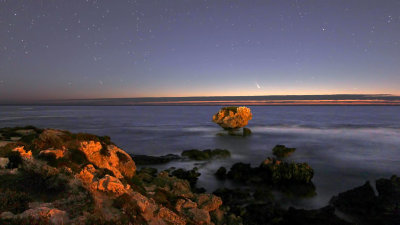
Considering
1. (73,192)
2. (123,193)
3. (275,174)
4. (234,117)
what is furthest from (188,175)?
(234,117)

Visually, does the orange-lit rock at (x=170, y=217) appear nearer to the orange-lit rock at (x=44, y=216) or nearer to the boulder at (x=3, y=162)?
the orange-lit rock at (x=44, y=216)

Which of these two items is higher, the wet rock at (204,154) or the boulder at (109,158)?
the boulder at (109,158)

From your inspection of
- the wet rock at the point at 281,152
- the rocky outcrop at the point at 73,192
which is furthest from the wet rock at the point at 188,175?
the wet rock at the point at 281,152

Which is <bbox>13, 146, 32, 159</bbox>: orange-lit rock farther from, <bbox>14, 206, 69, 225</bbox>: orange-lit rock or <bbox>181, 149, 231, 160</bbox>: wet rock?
<bbox>181, 149, 231, 160</bbox>: wet rock

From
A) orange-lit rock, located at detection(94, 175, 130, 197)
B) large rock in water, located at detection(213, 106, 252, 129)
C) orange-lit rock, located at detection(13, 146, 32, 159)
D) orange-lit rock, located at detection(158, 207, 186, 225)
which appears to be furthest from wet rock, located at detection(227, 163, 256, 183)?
large rock in water, located at detection(213, 106, 252, 129)

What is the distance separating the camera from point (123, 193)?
422 inches

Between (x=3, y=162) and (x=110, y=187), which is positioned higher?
(x=3, y=162)

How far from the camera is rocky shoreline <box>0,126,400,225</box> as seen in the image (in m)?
9.14

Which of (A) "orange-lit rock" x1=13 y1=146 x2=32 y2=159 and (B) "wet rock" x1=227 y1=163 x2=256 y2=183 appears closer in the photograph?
(A) "orange-lit rock" x1=13 y1=146 x2=32 y2=159

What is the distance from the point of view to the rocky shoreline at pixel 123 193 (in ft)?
30.0

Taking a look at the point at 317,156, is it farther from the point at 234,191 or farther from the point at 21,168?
the point at 21,168

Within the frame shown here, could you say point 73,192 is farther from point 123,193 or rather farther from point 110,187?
point 123,193

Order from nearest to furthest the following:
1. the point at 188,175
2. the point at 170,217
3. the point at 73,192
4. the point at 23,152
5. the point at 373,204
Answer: the point at 73,192 < the point at 170,217 < the point at 23,152 < the point at 373,204 < the point at 188,175

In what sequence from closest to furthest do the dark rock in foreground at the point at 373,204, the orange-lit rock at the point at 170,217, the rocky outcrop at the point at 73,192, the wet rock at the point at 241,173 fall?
the rocky outcrop at the point at 73,192
the orange-lit rock at the point at 170,217
the dark rock in foreground at the point at 373,204
the wet rock at the point at 241,173
